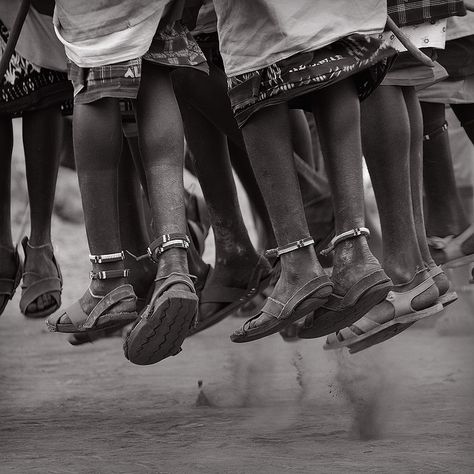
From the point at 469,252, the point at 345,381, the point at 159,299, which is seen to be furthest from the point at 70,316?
the point at 469,252

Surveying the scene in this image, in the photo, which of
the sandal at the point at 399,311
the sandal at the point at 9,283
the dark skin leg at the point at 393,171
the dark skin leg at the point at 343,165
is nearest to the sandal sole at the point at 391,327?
the sandal at the point at 399,311

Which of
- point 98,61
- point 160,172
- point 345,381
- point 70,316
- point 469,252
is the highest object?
point 98,61

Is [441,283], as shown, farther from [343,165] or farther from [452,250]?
[343,165]

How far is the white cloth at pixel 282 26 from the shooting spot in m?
2.99

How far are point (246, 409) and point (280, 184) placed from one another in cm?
133

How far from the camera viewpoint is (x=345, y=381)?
13.3 ft

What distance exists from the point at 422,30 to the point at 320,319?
3.19 ft

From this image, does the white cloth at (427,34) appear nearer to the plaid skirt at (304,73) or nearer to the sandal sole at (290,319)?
the plaid skirt at (304,73)

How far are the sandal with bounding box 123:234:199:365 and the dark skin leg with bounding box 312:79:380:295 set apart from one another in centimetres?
42

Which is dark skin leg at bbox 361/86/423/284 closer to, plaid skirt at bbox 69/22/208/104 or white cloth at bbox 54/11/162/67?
plaid skirt at bbox 69/22/208/104

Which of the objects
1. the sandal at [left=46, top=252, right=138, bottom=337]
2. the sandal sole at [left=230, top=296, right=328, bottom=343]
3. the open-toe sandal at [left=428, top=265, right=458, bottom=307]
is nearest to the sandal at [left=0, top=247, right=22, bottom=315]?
the sandal at [left=46, top=252, right=138, bottom=337]

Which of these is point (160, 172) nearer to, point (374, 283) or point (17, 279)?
point (374, 283)

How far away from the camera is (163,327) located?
288cm

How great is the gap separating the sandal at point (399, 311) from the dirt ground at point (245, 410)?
0.31 meters
